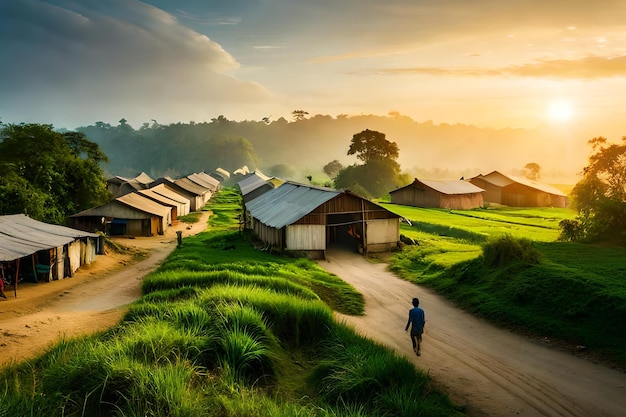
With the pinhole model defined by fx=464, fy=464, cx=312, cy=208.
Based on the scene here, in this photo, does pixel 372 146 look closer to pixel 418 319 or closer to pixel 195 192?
pixel 195 192

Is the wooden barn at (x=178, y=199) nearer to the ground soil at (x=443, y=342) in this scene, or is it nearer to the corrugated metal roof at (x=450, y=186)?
the corrugated metal roof at (x=450, y=186)

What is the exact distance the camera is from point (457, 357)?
53.1 ft

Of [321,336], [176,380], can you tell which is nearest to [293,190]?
[321,336]

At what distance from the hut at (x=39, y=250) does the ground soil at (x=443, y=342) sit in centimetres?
96

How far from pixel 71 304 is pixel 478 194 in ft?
209

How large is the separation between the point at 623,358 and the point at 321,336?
10004 mm

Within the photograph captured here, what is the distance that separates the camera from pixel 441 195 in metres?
68.2

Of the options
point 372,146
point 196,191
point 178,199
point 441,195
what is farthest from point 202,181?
point 441,195

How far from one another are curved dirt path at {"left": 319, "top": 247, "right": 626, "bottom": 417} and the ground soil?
0.03m

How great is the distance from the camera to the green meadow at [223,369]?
30.9ft

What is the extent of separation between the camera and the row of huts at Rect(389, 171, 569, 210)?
6944 centimetres

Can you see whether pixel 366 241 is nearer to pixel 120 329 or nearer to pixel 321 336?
pixel 321 336

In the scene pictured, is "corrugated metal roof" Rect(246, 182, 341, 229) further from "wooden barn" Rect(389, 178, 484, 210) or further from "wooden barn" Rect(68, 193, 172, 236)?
"wooden barn" Rect(389, 178, 484, 210)

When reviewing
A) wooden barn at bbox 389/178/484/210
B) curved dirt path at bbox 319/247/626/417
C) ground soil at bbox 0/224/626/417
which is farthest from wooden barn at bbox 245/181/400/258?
wooden barn at bbox 389/178/484/210
